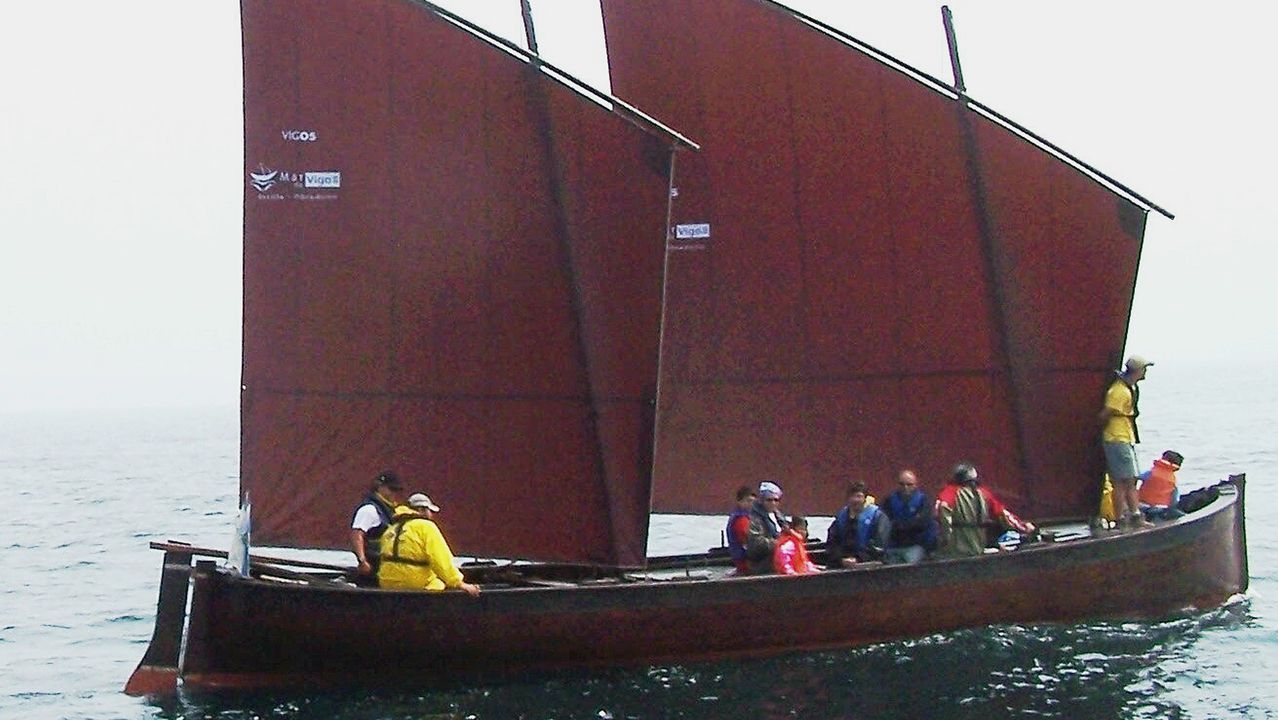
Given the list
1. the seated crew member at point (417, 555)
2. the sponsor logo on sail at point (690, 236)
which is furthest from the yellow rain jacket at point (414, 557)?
the sponsor logo on sail at point (690, 236)

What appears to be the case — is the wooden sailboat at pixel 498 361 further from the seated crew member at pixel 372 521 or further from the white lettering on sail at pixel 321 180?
the seated crew member at pixel 372 521

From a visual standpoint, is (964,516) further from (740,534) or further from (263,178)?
(263,178)

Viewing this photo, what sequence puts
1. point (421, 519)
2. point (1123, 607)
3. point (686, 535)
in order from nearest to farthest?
point (421, 519) → point (1123, 607) → point (686, 535)

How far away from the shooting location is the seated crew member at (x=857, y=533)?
20469 millimetres

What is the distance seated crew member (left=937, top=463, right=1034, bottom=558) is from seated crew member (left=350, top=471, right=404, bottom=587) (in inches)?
281

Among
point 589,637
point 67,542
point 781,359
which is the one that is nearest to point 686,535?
point 67,542

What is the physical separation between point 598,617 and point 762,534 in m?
2.41

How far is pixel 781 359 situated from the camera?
2248cm

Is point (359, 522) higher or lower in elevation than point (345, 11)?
lower

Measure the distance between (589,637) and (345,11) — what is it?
8431mm

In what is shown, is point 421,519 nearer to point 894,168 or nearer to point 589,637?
point 589,637

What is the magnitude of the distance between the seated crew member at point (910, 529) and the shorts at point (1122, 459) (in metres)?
3.05

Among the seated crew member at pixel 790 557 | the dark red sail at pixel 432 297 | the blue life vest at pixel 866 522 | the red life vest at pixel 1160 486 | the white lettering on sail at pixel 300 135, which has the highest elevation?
the white lettering on sail at pixel 300 135

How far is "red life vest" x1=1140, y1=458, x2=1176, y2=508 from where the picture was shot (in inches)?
926
